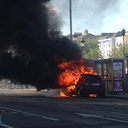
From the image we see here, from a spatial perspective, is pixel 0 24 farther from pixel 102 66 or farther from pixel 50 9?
pixel 102 66

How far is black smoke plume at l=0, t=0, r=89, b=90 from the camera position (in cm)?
2189

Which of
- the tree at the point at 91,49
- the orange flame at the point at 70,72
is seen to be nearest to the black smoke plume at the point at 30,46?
the orange flame at the point at 70,72

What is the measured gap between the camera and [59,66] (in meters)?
22.4

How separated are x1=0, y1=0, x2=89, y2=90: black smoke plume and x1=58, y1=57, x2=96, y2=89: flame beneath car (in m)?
0.32

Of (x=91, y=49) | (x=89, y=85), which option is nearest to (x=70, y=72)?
(x=89, y=85)

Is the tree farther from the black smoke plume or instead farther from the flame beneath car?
the black smoke plume

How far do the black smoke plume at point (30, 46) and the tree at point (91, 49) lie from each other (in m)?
39.6

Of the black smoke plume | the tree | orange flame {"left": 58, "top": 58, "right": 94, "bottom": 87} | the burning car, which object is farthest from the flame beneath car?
the tree

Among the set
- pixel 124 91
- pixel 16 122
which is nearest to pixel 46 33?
pixel 124 91

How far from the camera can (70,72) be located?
2281 cm

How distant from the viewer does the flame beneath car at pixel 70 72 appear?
2249 centimetres

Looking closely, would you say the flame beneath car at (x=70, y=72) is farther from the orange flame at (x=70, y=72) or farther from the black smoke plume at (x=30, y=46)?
the black smoke plume at (x=30, y=46)

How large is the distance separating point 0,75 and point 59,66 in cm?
394

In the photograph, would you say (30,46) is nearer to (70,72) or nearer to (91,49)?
(70,72)
